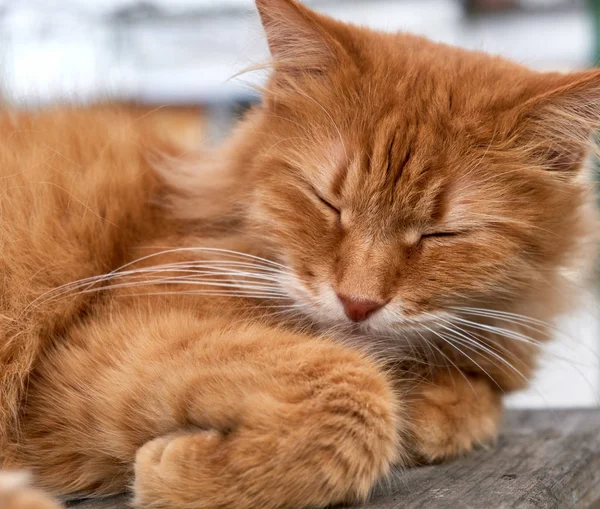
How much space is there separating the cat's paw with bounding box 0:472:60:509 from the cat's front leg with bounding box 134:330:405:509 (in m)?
0.18

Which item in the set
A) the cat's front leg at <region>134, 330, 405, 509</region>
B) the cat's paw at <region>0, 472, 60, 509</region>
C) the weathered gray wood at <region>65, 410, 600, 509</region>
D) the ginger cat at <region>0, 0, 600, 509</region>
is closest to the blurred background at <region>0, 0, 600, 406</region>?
the weathered gray wood at <region>65, 410, 600, 509</region>

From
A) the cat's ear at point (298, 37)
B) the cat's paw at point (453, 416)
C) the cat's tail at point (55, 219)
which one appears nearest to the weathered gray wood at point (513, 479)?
the cat's paw at point (453, 416)

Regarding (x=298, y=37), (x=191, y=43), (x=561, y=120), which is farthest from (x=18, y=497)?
(x=191, y=43)

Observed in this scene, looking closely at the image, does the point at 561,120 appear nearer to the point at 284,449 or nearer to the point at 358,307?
the point at 358,307

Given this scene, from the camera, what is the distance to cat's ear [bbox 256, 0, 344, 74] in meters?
1.41

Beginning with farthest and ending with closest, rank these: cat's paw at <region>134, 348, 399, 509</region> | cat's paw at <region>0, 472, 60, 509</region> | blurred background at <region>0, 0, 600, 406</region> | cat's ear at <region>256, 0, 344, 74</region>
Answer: blurred background at <region>0, 0, 600, 406</region> < cat's ear at <region>256, 0, 344, 74</region> < cat's paw at <region>134, 348, 399, 509</region> < cat's paw at <region>0, 472, 60, 509</region>

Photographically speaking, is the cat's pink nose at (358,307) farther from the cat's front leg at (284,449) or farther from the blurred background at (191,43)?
the blurred background at (191,43)

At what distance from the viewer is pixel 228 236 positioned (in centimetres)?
155

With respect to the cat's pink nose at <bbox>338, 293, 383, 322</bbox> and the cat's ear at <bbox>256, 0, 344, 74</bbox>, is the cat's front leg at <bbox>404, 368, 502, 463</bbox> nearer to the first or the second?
the cat's pink nose at <bbox>338, 293, 383, 322</bbox>

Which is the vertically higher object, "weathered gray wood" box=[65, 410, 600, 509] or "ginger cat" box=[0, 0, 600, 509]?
"ginger cat" box=[0, 0, 600, 509]

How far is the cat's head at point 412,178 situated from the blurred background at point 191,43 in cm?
37

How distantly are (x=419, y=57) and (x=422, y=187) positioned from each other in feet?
1.13

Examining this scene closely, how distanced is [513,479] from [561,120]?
67cm

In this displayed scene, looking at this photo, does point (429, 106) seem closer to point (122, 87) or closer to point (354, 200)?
point (354, 200)
